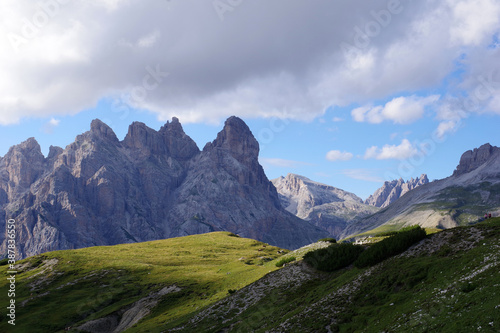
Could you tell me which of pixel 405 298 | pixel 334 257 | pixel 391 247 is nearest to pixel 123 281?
pixel 334 257

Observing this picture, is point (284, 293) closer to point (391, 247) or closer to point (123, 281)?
point (391, 247)

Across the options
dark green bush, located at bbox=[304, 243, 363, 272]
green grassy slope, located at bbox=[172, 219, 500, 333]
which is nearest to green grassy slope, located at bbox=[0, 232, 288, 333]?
dark green bush, located at bbox=[304, 243, 363, 272]

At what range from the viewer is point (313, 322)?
100ft

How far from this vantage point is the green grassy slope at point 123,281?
61906 mm

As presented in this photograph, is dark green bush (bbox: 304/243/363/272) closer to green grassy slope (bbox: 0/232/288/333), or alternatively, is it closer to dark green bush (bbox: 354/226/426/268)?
dark green bush (bbox: 354/226/426/268)

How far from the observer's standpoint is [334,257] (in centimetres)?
4819

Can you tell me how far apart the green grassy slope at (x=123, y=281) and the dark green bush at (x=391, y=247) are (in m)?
25.9

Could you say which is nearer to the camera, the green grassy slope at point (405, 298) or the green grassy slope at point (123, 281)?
the green grassy slope at point (405, 298)

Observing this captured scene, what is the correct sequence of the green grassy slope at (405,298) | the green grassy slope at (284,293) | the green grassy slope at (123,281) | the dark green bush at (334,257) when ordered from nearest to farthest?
the green grassy slope at (405,298) → the green grassy slope at (284,293) → the dark green bush at (334,257) → the green grassy slope at (123,281)

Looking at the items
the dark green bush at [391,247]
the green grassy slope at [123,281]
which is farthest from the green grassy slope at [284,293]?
the dark green bush at [391,247]

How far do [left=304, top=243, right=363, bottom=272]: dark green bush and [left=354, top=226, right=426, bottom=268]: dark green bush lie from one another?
5.33 metres

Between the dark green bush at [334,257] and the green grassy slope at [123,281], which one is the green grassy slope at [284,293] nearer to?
the green grassy slope at [123,281]

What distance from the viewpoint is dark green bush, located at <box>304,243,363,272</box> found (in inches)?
1811

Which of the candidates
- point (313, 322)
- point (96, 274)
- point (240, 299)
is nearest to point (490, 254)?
point (313, 322)
